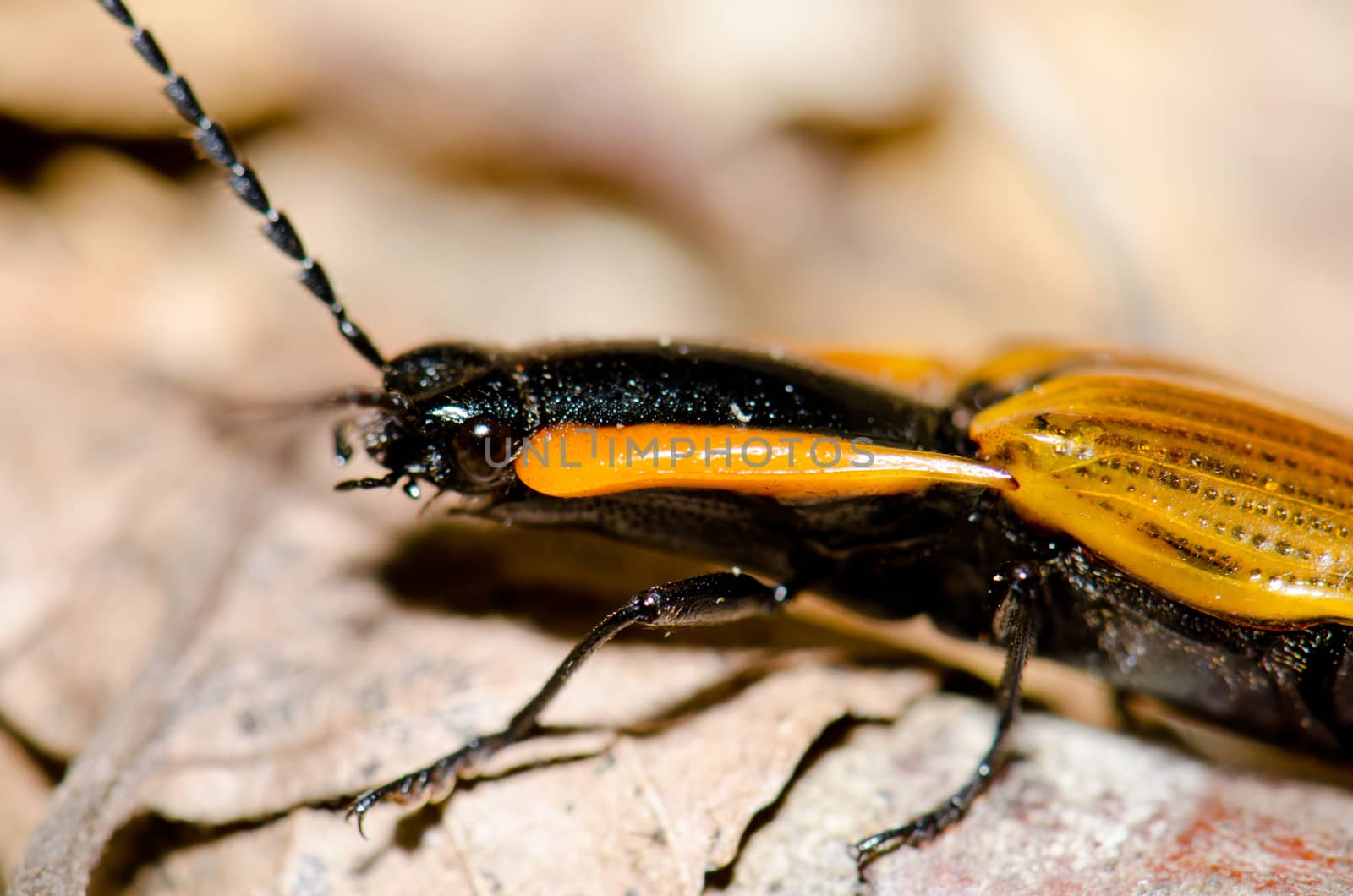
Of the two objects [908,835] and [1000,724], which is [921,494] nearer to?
[1000,724]

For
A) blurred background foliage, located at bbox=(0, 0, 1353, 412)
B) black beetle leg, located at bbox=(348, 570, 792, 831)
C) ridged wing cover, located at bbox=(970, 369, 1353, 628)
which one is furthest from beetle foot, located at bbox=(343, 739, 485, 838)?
blurred background foliage, located at bbox=(0, 0, 1353, 412)

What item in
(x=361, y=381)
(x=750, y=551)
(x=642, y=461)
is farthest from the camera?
(x=361, y=381)

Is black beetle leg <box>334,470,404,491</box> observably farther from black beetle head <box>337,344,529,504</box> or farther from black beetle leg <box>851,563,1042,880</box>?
black beetle leg <box>851,563,1042,880</box>

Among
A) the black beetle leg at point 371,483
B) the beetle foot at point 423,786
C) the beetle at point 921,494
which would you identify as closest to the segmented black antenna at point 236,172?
the beetle at point 921,494

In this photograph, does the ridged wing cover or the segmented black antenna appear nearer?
the segmented black antenna

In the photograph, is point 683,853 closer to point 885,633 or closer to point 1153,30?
point 885,633

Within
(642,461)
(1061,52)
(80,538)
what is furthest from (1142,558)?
(1061,52)

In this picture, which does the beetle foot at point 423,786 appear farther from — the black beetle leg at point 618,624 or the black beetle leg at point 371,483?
the black beetle leg at point 371,483
